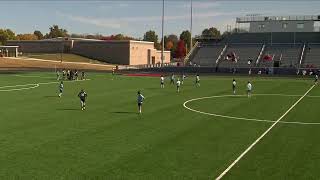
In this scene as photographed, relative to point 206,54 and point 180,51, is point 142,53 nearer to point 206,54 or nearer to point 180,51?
point 206,54

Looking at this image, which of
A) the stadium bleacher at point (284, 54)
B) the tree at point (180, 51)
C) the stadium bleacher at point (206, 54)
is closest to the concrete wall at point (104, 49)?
the stadium bleacher at point (206, 54)

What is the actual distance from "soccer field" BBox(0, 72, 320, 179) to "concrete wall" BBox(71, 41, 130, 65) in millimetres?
92775

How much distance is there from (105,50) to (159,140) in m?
115

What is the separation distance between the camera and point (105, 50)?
449ft

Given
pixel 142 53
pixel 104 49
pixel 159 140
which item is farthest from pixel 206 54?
pixel 159 140

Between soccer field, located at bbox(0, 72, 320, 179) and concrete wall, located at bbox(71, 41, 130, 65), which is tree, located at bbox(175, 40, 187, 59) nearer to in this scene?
concrete wall, located at bbox(71, 41, 130, 65)

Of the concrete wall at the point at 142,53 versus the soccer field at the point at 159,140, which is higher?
the concrete wall at the point at 142,53

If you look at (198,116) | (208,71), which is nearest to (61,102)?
(198,116)

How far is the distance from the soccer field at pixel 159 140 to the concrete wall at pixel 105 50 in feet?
304

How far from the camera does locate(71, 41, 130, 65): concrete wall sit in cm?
13288

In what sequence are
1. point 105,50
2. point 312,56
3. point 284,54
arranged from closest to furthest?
point 312,56, point 284,54, point 105,50

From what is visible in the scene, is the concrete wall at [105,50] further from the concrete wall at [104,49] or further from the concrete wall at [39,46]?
→ the concrete wall at [39,46]

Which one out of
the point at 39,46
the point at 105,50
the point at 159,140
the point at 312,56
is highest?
the point at 39,46

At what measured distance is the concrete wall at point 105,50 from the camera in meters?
133
